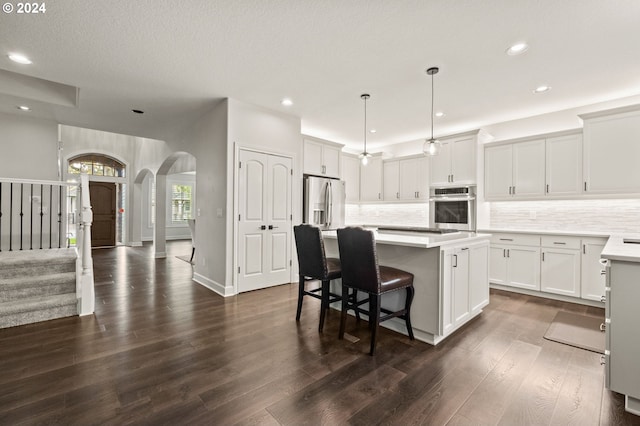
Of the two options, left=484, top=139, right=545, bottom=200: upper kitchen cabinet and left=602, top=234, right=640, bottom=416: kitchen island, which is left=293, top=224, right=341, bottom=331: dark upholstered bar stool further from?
left=484, top=139, right=545, bottom=200: upper kitchen cabinet

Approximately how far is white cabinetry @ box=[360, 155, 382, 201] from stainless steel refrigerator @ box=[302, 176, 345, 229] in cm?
118

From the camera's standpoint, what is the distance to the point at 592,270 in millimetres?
3604

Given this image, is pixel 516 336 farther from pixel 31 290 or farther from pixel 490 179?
pixel 31 290

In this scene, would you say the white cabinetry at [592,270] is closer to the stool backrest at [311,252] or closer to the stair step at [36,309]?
the stool backrest at [311,252]

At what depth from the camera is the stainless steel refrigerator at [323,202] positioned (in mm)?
4906

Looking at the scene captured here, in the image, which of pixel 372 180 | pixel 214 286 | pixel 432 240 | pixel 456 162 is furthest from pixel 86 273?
pixel 456 162

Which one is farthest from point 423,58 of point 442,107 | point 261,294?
point 261,294

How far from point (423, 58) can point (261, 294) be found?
3450 millimetres

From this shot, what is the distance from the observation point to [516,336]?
2.71 metres

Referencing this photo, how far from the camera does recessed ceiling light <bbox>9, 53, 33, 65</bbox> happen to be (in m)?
2.78

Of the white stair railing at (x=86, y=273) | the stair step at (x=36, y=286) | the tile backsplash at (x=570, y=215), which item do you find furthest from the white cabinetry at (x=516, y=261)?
the stair step at (x=36, y=286)

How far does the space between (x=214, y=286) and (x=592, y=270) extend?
4992mm

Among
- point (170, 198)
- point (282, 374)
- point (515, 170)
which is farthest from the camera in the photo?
point (170, 198)

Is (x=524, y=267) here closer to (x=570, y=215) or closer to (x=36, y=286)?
(x=570, y=215)
